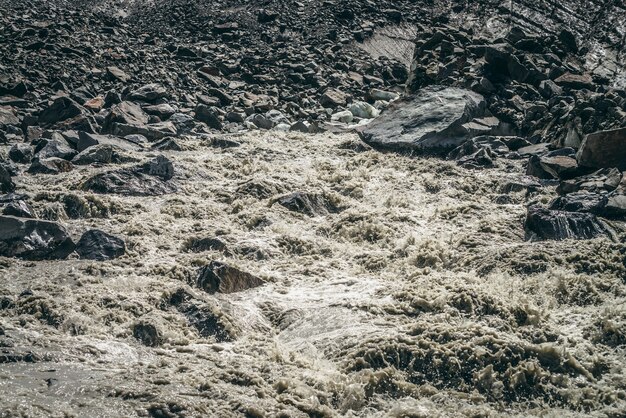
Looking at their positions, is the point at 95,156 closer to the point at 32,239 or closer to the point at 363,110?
the point at 32,239

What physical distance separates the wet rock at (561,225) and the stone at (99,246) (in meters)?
6.72

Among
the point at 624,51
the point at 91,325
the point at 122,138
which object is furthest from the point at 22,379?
the point at 624,51

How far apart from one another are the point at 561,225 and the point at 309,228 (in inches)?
172

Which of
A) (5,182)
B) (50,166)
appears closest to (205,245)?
(5,182)

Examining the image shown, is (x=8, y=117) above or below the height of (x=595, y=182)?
below

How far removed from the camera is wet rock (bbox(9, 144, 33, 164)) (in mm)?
15219

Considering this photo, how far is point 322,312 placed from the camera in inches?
362

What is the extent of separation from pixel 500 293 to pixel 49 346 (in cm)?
570

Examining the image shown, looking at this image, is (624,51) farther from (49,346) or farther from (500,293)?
(49,346)

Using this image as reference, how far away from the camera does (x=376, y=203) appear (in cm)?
1402

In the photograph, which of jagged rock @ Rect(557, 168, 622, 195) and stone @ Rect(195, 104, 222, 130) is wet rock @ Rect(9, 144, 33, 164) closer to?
stone @ Rect(195, 104, 222, 130)

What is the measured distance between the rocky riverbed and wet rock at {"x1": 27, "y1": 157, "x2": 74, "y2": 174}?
45 mm

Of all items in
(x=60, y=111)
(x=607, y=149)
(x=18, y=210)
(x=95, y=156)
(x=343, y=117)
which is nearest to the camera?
(x=18, y=210)

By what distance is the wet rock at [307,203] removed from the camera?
43.9 ft
